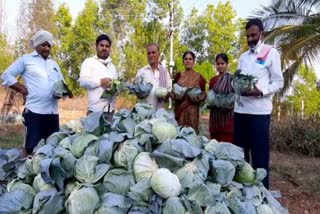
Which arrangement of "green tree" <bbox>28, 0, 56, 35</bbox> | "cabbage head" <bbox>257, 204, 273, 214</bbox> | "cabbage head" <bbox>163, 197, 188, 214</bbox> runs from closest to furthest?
"cabbage head" <bbox>163, 197, 188, 214</bbox>
"cabbage head" <bbox>257, 204, 273, 214</bbox>
"green tree" <bbox>28, 0, 56, 35</bbox>

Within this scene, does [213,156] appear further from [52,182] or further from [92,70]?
[92,70]

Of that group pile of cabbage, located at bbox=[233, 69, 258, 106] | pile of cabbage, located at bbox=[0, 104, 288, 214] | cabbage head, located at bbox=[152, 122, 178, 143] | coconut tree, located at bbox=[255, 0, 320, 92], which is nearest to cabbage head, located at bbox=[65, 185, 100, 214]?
pile of cabbage, located at bbox=[0, 104, 288, 214]

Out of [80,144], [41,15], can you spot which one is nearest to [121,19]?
[41,15]

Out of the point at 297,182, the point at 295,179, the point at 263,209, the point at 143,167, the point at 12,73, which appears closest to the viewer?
the point at 143,167

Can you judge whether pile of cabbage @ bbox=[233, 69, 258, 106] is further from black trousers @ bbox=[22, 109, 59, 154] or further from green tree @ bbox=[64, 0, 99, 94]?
green tree @ bbox=[64, 0, 99, 94]

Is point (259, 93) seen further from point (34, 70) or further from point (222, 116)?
point (34, 70)

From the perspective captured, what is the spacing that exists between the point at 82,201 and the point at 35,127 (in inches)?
84.4

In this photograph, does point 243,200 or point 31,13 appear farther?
point 31,13

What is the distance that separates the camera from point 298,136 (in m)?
8.95

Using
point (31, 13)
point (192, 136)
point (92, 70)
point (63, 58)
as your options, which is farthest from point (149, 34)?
point (192, 136)

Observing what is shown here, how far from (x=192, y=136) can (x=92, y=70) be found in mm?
1833

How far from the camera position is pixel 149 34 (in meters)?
22.5

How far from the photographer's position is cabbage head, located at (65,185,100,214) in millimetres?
1991

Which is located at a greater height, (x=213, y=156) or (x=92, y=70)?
(x=92, y=70)
